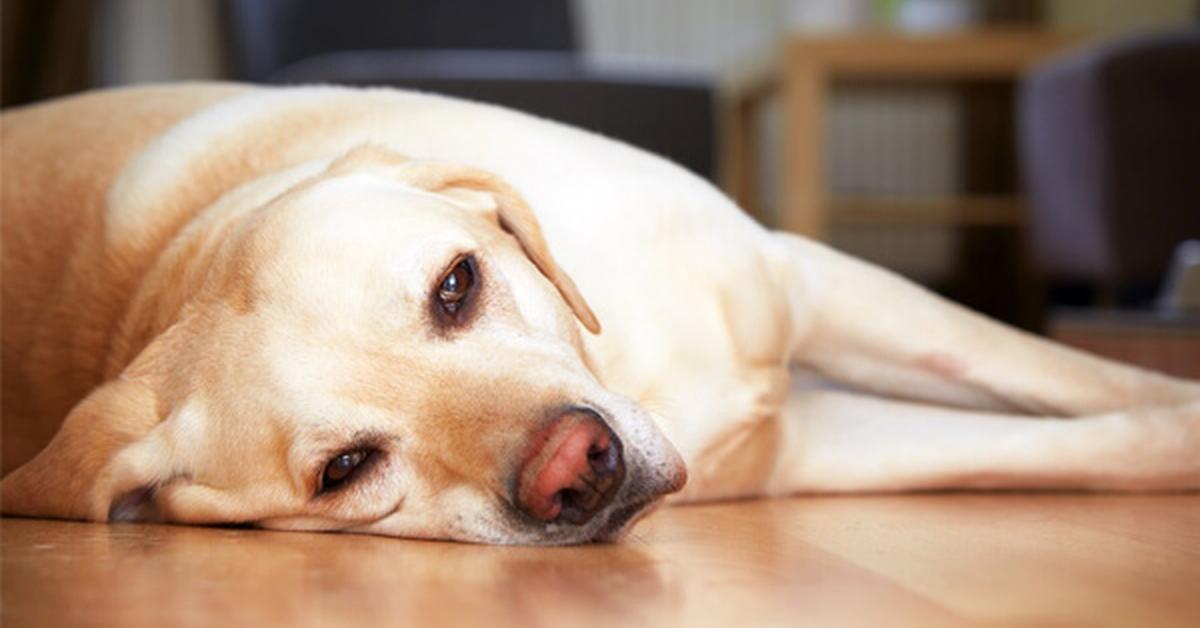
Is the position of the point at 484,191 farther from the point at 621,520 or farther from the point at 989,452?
the point at 989,452

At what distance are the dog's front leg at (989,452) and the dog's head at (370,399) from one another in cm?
50

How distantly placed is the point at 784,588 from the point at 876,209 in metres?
5.90

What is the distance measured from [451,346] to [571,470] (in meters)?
0.21

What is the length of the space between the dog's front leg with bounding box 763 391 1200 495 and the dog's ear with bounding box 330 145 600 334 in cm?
48

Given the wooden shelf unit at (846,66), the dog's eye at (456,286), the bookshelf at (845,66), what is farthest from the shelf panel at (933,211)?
the dog's eye at (456,286)

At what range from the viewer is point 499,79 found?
4445mm

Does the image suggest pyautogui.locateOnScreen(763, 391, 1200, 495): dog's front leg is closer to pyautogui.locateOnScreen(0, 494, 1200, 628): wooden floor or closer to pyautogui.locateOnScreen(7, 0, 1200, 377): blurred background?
pyautogui.locateOnScreen(0, 494, 1200, 628): wooden floor

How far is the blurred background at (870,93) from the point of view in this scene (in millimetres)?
4574

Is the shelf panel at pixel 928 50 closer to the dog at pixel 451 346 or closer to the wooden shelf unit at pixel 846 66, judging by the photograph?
the wooden shelf unit at pixel 846 66

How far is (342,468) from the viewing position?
161 centimetres

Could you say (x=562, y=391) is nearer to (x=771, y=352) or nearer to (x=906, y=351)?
(x=771, y=352)

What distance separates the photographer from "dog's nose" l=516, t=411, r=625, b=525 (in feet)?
4.75

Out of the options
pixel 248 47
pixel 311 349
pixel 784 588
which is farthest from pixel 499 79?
pixel 784 588

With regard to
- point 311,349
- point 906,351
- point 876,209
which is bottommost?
point 876,209
